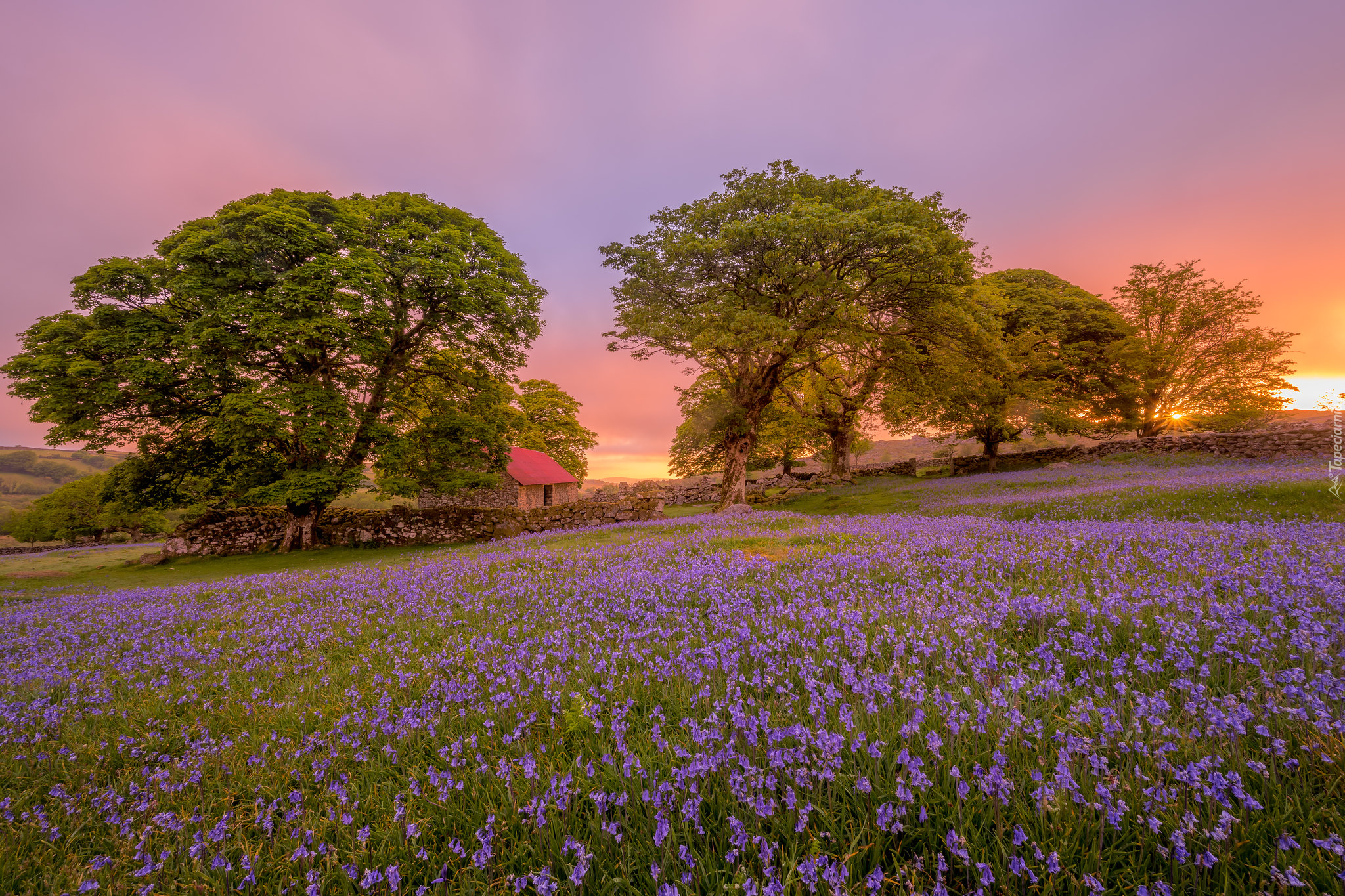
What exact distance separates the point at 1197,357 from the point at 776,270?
113ft

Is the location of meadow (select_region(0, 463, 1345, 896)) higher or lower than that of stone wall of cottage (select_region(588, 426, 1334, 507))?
lower

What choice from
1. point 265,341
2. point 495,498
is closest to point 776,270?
point 265,341

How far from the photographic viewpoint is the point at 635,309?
23.0m

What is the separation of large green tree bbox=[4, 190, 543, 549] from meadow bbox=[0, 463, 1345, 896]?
16.5 m

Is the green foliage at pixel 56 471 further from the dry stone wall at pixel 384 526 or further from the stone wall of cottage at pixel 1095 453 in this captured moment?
the stone wall of cottage at pixel 1095 453

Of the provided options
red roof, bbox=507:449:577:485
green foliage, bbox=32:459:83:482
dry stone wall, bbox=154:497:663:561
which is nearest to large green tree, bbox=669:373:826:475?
dry stone wall, bbox=154:497:663:561

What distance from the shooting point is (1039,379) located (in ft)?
112

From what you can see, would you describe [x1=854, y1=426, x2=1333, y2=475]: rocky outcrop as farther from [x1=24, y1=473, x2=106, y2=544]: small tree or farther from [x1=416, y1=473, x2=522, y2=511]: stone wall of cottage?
[x1=24, y1=473, x2=106, y2=544]: small tree

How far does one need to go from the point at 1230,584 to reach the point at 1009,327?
126 feet

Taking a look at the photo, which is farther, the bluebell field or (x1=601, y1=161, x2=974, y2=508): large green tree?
(x1=601, y1=161, x2=974, y2=508): large green tree

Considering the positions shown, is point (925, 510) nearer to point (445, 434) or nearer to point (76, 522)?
point (445, 434)

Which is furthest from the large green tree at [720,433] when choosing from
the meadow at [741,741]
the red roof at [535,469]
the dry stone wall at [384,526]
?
the meadow at [741,741]

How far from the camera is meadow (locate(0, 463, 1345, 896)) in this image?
1875 millimetres

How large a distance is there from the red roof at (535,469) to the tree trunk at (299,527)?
64.3 ft
